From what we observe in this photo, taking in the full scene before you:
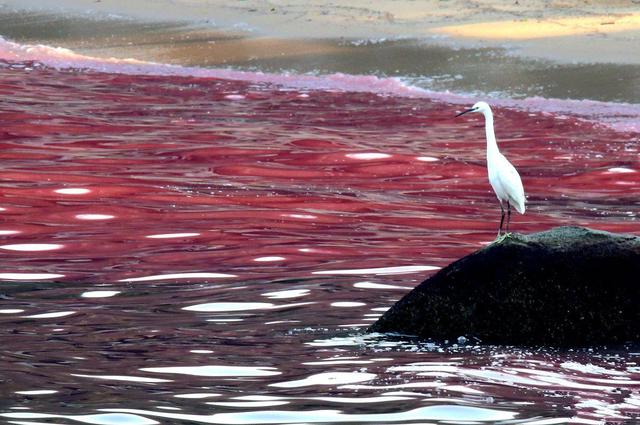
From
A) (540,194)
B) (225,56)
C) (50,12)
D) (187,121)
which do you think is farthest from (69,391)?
(50,12)

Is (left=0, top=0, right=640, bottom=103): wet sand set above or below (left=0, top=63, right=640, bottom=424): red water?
above

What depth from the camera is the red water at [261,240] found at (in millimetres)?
5863

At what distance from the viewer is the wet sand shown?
16.5m

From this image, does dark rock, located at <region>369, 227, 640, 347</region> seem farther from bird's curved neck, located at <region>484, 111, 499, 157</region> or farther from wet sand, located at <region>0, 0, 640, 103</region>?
wet sand, located at <region>0, 0, 640, 103</region>

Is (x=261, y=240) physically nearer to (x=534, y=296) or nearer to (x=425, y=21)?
(x=534, y=296)

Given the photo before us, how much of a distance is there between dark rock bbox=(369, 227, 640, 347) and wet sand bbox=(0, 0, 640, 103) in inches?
356

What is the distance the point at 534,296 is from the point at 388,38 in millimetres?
11886

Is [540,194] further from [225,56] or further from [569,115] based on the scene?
[225,56]

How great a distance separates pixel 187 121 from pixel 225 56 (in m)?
2.95

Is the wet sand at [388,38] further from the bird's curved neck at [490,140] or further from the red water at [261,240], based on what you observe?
the bird's curved neck at [490,140]

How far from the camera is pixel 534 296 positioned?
6652 millimetres

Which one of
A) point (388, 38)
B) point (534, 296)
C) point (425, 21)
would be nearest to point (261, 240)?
point (534, 296)

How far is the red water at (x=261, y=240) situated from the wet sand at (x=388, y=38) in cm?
67

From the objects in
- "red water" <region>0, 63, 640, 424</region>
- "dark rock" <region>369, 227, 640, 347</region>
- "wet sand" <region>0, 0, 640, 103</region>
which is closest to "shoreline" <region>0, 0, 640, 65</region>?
"wet sand" <region>0, 0, 640, 103</region>
